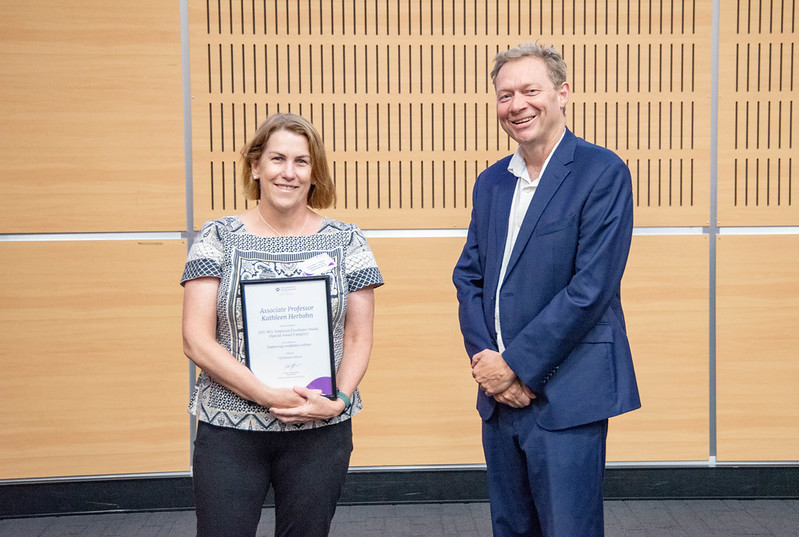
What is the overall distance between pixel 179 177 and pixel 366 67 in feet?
3.61

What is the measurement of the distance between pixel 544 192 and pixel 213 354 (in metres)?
1.00

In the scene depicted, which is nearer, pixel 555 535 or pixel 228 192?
pixel 555 535

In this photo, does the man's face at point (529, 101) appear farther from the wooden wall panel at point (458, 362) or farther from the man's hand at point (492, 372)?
the wooden wall panel at point (458, 362)

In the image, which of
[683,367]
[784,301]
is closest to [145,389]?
[683,367]

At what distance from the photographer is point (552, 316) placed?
177 centimetres

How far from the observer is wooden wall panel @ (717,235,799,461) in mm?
3455

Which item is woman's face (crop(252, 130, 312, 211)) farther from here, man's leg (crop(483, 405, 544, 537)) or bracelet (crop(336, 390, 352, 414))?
man's leg (crop(483, 405, 544, 537))

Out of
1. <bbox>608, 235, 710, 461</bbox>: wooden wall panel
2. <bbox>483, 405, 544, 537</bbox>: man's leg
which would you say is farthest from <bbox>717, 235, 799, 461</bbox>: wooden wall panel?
<bbox>483, 405, 544, 537</bbox>: man's leg

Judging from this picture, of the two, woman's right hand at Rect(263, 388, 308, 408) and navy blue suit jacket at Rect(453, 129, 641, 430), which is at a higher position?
navy blue suit jacket at Rect(453, 129, 641, 430)

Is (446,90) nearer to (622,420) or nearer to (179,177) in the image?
(179,177)

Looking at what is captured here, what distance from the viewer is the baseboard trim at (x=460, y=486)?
340 centimetres

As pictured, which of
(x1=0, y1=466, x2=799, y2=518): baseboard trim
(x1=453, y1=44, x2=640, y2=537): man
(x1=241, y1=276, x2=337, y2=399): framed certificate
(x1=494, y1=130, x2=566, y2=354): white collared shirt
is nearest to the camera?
(x1=241, y1=276, x2=337, y2=399): framed certificate

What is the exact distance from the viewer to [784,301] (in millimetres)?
3457

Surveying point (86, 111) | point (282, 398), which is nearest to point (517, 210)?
point (282, 398)
